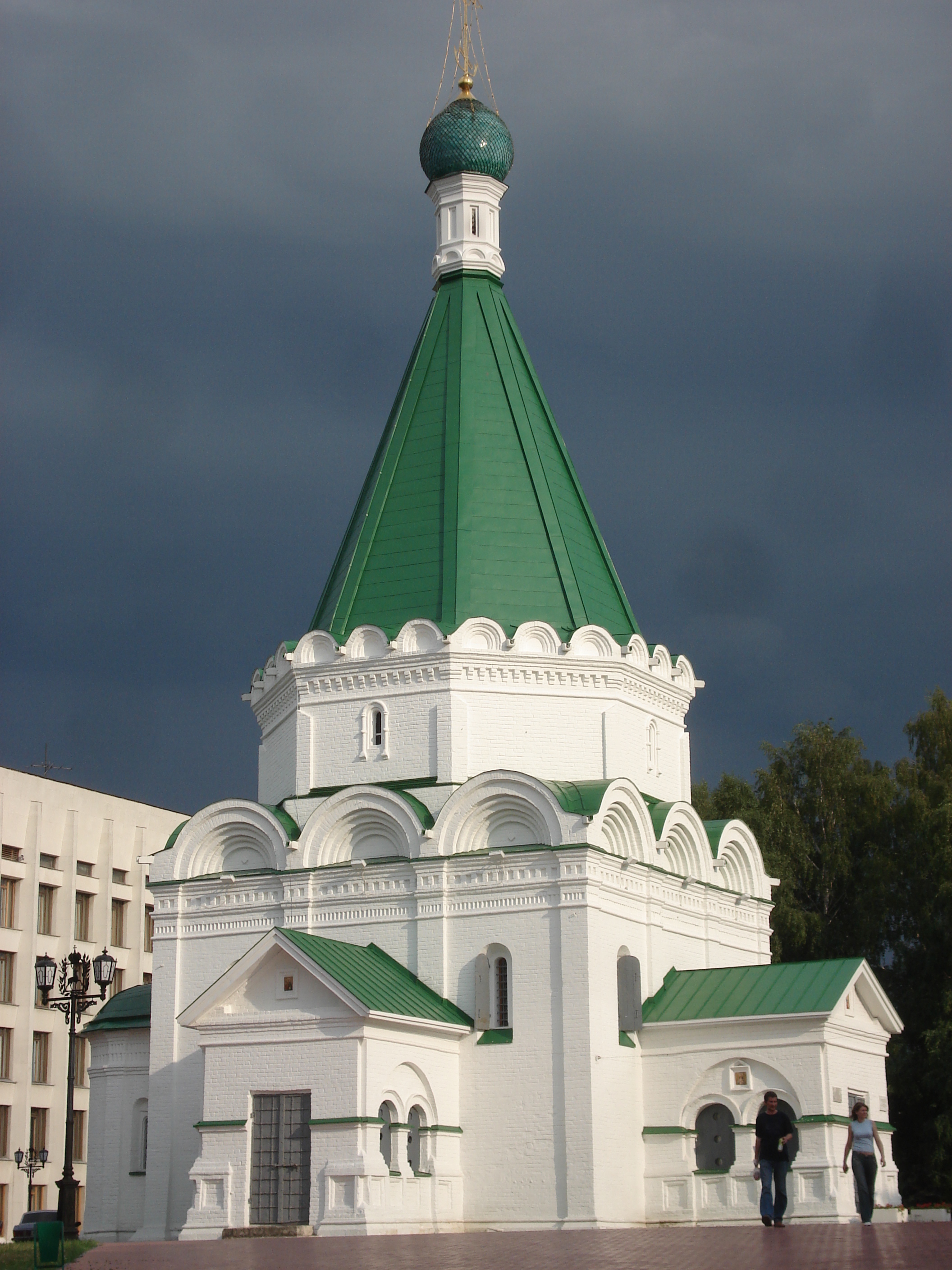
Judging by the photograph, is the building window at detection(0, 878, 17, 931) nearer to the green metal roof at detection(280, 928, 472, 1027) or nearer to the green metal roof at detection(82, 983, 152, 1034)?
the green metal roof at detection(82, 983, 152, 1034)

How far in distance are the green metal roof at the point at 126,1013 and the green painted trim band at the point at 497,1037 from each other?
501cm

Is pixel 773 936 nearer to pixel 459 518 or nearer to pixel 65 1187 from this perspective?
pixel 459 518

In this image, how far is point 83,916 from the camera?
3697 cm

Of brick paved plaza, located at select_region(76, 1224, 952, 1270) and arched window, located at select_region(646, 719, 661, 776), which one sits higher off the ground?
arched window, located at select_region(646, 719, 661, 776)

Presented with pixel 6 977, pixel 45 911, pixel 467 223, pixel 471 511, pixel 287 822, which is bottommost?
pixel 6 977

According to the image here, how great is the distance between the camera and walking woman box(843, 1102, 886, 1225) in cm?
1348

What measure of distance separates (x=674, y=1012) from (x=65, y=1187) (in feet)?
24.8

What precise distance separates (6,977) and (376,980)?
655 inches

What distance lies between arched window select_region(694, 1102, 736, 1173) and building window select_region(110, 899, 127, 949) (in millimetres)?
19996

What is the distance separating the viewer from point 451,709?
74.0 ft

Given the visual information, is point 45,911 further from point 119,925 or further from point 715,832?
point 715,832

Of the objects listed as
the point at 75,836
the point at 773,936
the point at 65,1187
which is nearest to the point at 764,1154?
the point at 65,1187

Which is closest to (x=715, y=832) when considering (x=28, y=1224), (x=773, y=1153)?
(x=773, y=1153)

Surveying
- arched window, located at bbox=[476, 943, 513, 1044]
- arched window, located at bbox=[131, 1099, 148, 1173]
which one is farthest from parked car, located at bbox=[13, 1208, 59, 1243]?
arched window, located at bbox=[476, 943, 513, 1044]
